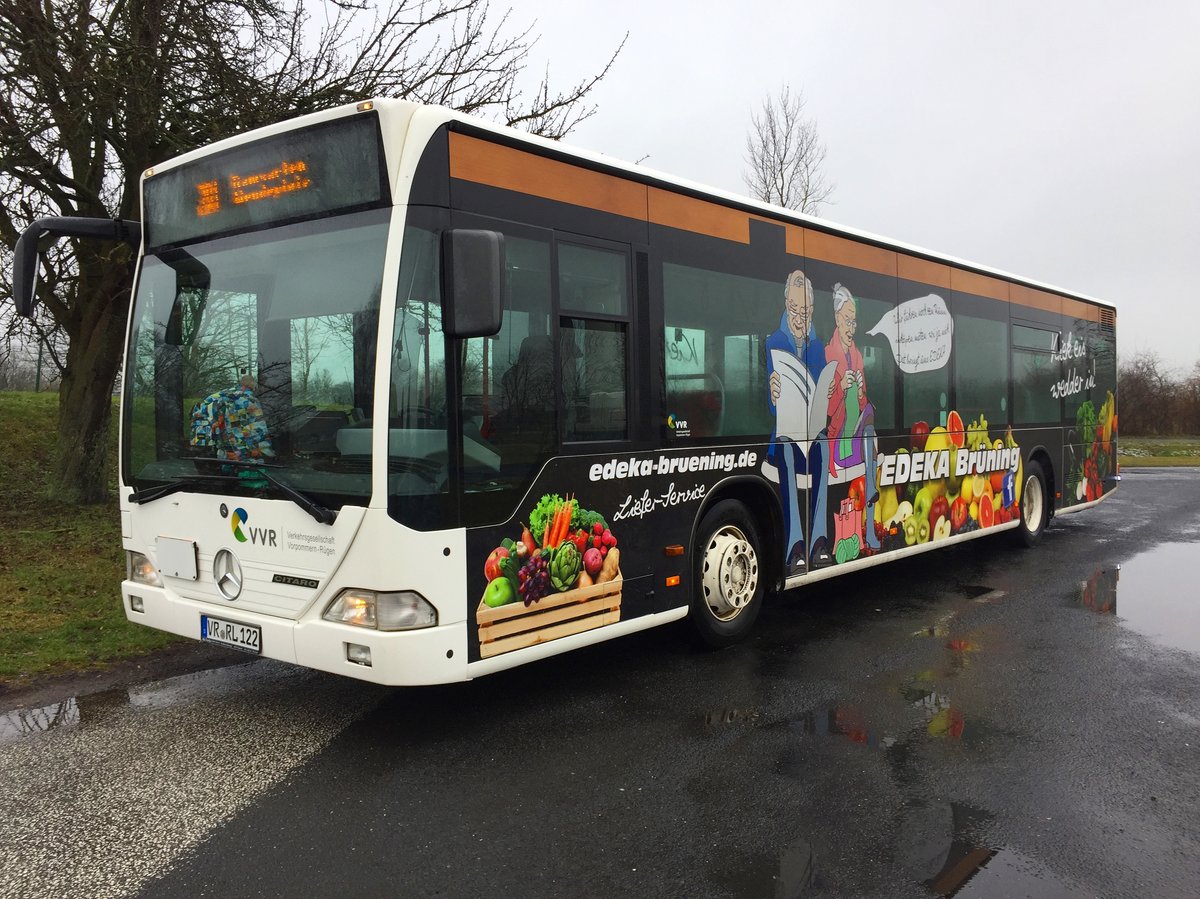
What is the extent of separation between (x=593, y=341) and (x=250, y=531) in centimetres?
210

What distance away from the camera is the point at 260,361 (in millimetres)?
4699

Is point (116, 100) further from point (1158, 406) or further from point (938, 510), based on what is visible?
point (1158, 406)

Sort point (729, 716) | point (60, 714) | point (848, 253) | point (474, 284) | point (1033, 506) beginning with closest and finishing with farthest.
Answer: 1. point (474, 284)
2. point (729, 716)
3. point (60, 714)
4. point (848, 253)
5. point (1033, 506)

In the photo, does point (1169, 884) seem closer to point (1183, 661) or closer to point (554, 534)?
point (554, 534)

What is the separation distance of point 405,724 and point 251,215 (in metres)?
2.83

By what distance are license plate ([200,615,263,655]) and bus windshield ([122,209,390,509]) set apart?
0.70m

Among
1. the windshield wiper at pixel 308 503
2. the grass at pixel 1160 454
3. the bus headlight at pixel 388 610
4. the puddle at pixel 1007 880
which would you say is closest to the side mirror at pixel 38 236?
the windshield wiper at pixel 308 503

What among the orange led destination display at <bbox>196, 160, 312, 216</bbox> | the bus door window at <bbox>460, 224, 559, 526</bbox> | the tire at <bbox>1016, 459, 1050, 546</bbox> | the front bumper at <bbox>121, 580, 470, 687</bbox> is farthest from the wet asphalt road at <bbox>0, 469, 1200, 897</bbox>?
the tire at <bbox>1016, 459, 1050, 546</bbox>

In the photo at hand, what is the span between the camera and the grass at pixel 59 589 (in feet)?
20.4

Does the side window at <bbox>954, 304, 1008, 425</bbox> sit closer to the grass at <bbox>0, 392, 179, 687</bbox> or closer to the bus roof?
the bus roof

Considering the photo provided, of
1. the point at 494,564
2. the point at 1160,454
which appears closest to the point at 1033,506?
the point at 494,564

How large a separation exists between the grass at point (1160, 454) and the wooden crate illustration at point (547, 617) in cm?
2473

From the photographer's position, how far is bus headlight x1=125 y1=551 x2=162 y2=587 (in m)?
5.22

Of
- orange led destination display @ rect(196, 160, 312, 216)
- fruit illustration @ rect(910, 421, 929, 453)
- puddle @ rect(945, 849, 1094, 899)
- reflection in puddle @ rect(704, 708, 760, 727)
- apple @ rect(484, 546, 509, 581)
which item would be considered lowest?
puddle @ rect(945, 849, 1094, 899)
